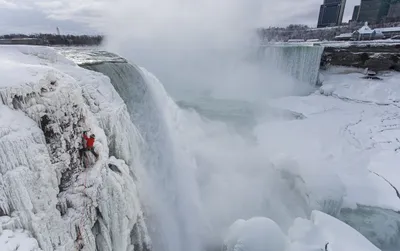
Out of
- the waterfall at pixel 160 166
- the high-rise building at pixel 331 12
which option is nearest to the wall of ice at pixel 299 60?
the waterfall at pixel 160 166

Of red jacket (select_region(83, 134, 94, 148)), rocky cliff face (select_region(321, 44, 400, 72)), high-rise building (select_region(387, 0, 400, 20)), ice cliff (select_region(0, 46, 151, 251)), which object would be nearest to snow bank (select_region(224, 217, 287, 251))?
ice cliff (select_region(0, 46, 151, 251))

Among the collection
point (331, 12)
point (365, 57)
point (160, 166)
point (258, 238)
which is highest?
point (331, 12)

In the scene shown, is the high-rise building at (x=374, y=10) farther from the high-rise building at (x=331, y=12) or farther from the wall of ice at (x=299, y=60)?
the wall of ice at (x=299, y=60)

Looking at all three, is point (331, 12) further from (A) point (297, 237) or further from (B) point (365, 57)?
(A) point (297, 237)

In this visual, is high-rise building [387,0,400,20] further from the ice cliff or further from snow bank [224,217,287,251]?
the ice cliff

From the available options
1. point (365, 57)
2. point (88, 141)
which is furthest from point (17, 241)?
point (365, 57)

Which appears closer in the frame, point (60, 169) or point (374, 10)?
point (60, 169)

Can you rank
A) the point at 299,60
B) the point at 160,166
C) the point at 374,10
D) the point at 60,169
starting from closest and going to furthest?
the point at 60,169 < the point at 160,166 < the point at 299,60 < the point at 374,10
